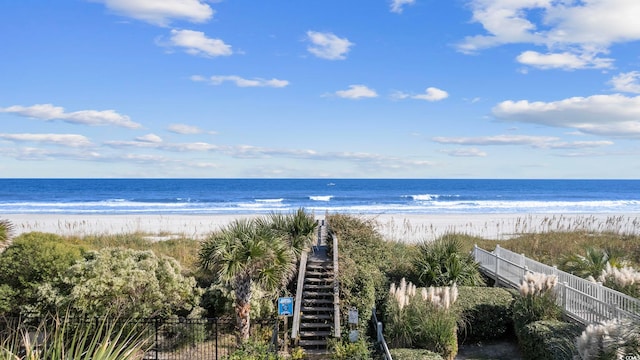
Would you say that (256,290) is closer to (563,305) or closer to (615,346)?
(563,305)

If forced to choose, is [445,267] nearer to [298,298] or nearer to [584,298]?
[584,298]

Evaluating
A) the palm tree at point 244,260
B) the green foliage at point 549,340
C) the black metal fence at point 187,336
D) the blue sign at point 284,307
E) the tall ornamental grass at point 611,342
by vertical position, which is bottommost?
the black metal fence at point 187,336

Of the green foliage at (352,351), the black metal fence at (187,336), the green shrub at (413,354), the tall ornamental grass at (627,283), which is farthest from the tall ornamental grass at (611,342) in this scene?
the black metal fence at (187,336)

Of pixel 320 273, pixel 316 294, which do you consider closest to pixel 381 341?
pixel 316 294

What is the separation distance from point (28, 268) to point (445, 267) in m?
13.7

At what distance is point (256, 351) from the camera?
524 inches

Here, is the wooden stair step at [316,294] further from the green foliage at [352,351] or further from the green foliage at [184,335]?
the green foliage at [184,335]

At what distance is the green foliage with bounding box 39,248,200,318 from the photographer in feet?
49.5

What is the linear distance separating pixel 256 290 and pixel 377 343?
4223 millimetres

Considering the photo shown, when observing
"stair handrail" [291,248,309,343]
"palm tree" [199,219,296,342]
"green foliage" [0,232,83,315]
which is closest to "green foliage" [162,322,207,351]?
"palm tree" [199,219,296,342]

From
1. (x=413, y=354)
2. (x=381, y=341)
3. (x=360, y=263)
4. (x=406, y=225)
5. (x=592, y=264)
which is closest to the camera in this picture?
(x=413, y=354)

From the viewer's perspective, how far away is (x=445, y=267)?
1869 cm

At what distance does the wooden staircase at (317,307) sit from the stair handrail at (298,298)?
11.7 inches

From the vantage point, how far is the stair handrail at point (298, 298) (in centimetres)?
1435
